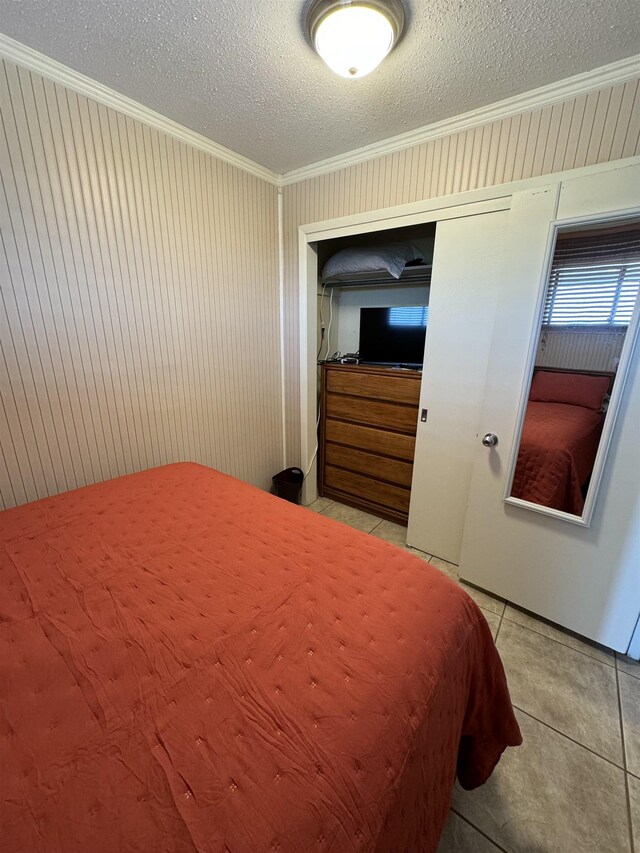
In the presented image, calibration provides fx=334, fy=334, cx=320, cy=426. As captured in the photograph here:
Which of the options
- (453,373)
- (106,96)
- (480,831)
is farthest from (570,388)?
(106,96)

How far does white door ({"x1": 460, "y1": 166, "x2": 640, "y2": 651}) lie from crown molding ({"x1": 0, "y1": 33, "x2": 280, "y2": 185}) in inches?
66.5

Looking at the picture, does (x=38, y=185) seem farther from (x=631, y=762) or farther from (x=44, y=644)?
(x=631, y=762)

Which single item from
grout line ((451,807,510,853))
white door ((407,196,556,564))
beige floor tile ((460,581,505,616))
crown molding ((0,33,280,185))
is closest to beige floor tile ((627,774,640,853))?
grout line ((451,807,510,853))

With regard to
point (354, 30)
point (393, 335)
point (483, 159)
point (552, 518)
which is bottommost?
point (552, 518)

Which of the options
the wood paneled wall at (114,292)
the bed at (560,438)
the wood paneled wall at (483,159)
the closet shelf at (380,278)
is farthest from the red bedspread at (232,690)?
the closet shelf at (380,278)

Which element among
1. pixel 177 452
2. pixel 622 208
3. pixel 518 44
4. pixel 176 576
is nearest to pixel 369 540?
pixel 176 576

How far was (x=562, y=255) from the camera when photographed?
1523 mm

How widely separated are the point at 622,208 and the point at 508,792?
7.30ft

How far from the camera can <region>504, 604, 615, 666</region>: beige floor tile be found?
63.9 inches

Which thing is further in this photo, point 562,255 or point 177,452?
point 177,452

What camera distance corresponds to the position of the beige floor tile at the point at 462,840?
3.28 feet

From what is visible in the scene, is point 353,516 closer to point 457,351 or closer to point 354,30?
point 457,351

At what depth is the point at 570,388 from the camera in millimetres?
1604

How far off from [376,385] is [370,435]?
40cm
